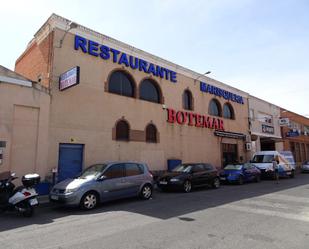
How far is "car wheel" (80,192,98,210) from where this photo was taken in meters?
8.63

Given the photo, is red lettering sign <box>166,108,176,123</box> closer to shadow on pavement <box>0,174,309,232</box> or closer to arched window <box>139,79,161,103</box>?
arched window <box>139,79,161,103</box>

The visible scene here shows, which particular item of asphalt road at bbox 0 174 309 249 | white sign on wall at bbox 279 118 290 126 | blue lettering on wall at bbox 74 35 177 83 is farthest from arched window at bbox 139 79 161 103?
white sign on wall at bbox 279 118 290 126

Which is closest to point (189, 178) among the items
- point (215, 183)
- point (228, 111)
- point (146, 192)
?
point (215, 183)

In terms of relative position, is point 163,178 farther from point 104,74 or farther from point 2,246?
point 2,246

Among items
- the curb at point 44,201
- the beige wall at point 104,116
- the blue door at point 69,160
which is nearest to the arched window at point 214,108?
the beige wall at point 104,116

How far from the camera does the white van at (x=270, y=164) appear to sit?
20630 millimetres

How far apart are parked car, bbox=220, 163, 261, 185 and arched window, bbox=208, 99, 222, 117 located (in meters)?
6.06

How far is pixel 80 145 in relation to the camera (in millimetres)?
13492

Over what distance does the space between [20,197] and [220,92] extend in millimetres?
19432

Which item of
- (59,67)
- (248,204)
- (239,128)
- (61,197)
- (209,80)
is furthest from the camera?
(239,128)

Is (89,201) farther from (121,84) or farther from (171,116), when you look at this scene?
(171,116)

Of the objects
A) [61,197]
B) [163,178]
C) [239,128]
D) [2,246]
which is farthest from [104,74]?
[239,128]

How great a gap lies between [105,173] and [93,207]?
1256 mm

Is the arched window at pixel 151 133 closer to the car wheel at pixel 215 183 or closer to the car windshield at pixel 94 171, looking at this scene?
the car wheel at pixel 215 183
